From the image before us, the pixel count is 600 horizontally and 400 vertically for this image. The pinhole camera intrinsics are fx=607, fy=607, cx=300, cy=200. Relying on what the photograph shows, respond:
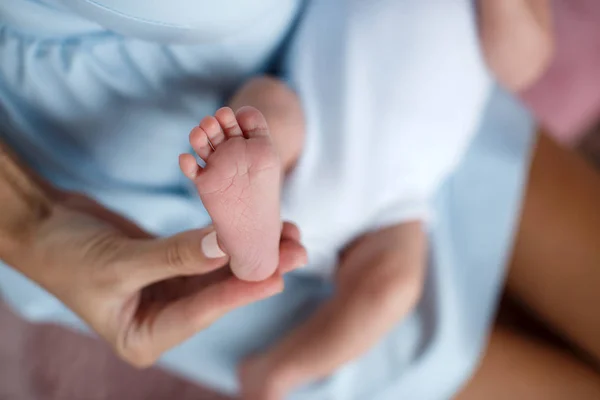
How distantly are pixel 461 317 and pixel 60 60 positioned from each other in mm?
506

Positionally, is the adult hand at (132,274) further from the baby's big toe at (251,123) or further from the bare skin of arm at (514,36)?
the bare skin of arm at (514,36)

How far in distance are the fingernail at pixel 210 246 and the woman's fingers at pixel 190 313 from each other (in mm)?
43

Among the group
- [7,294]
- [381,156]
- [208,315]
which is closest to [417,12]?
[381,156]

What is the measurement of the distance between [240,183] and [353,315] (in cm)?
27

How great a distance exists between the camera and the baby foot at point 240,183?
0.38 m

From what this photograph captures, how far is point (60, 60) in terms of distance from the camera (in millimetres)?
546

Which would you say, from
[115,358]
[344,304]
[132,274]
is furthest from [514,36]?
[115,358]

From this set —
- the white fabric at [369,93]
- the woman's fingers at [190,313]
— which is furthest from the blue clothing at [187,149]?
the woman's fingers at [190,313]

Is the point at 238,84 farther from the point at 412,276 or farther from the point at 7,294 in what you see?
the point at 7,294

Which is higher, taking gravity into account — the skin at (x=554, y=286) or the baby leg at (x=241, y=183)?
the baby leg at (x=241, y=183)

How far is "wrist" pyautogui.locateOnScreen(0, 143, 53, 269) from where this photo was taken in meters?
0.49

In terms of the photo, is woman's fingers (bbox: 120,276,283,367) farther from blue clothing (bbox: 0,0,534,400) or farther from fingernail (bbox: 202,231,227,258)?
blue clothing (bbox: 0,0,534,400)

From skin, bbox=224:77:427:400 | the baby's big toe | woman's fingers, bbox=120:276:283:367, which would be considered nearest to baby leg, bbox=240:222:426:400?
skin, bbox=224:77:427:400

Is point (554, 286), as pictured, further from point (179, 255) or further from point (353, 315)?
point (179, 255)
